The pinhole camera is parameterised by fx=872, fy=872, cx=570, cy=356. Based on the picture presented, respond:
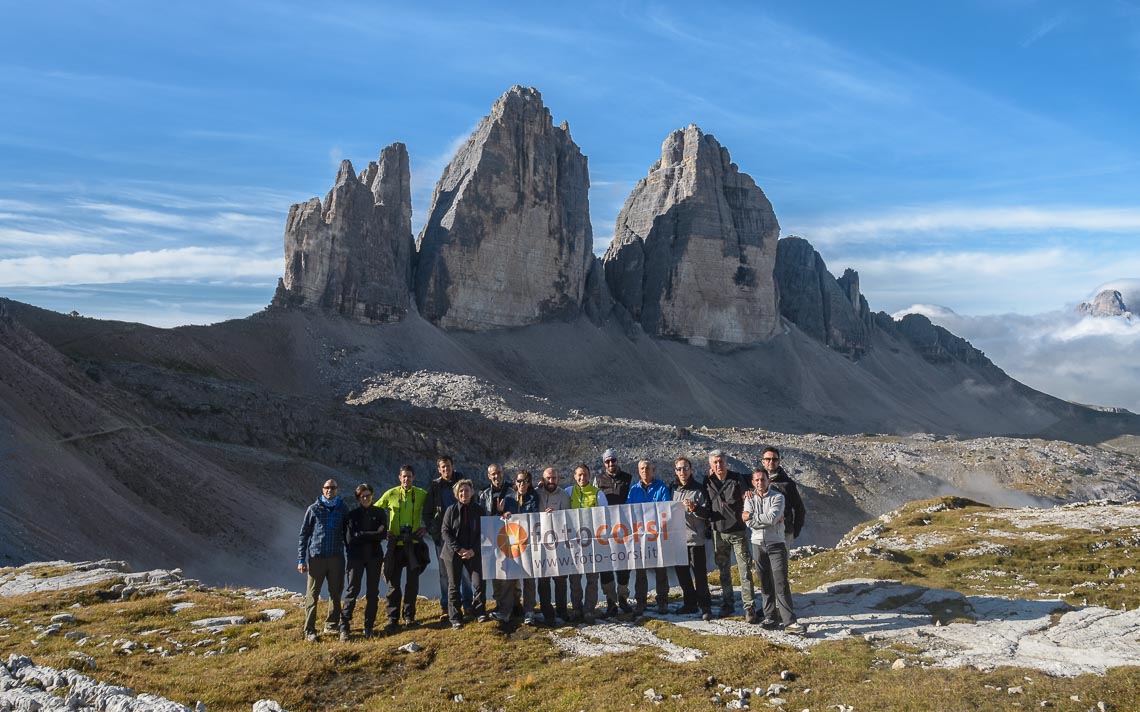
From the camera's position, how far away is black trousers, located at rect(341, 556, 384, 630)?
1341cm

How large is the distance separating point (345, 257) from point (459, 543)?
269ft

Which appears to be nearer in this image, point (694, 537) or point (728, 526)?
point (728, 526)

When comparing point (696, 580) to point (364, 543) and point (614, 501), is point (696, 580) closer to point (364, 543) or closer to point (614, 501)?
point (614, 501)

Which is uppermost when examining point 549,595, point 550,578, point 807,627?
point 550,578

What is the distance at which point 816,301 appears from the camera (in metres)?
157

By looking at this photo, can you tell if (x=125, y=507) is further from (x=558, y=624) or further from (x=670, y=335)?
(x=670, y=335)

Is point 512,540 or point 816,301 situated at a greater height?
point 816,301

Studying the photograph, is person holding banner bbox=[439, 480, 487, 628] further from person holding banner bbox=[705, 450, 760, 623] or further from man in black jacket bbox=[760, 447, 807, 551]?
man in black jacket bbox=[760, 447, 807, 551]

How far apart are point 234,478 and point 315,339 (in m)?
44.5

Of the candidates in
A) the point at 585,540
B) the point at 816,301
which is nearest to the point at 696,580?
the point at 585,540

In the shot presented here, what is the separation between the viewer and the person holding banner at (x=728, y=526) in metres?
13.8

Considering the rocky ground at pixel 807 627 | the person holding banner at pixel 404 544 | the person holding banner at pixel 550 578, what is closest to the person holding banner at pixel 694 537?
the rocky ground at pixel 807 627

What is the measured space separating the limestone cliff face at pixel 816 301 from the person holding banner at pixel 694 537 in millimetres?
145410

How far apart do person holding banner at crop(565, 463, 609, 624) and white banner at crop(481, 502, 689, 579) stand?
0.68 feet
